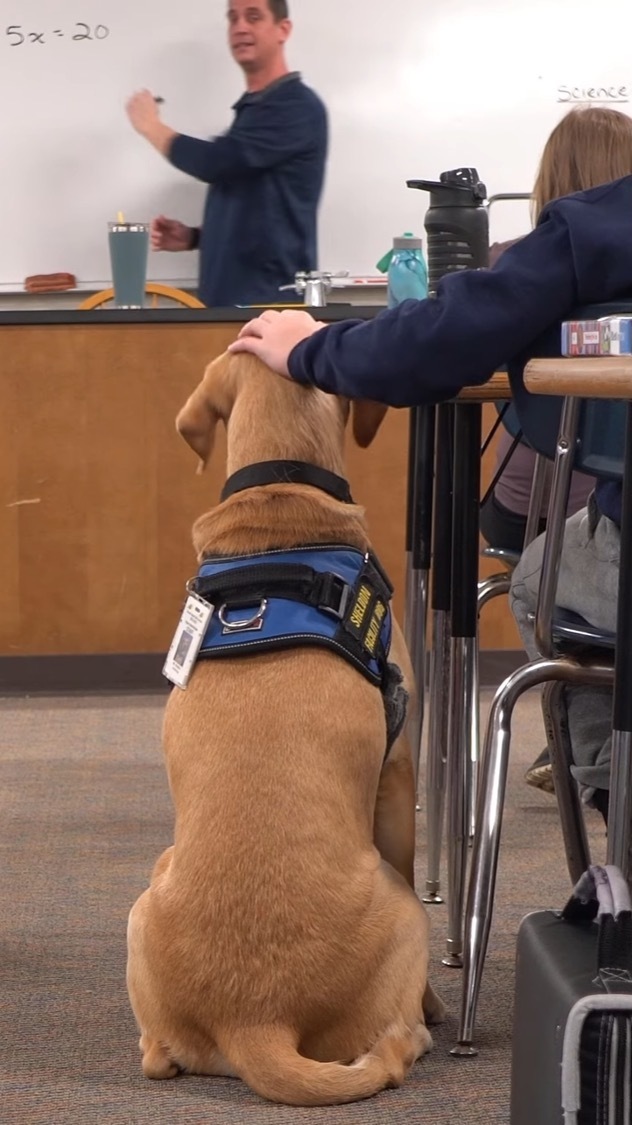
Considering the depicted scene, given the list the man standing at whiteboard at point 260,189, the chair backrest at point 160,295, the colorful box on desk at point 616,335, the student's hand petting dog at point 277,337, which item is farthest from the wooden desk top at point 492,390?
the man standing at whiteboard at point 260,189

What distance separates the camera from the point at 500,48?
220 inches

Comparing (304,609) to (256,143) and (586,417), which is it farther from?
(256,143)

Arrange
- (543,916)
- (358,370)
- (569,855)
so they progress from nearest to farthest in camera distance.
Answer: (543,916) < (358,370) < (569,855)

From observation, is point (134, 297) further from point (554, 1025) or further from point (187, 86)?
point (554, 1025)

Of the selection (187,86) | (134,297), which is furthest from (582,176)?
(187,86)

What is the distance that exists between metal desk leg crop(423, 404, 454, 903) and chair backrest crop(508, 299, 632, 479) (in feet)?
1.57

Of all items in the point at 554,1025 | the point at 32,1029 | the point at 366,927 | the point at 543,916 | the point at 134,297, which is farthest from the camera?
the point at 134,297

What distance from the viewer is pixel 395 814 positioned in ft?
5.88

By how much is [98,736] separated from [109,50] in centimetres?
293

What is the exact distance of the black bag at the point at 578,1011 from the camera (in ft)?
3.88

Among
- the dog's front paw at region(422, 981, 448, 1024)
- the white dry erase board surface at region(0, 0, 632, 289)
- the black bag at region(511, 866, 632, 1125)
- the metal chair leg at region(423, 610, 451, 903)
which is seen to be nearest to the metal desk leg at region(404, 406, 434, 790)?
the metal chair leg at region(423, 610, 451, 903)

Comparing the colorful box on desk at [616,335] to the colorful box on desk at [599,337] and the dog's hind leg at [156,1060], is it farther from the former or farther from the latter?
the dog's hind leg at [156,1060]

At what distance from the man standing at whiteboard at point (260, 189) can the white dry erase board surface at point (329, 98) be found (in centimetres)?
30

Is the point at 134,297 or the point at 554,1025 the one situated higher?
the point at 134,297
